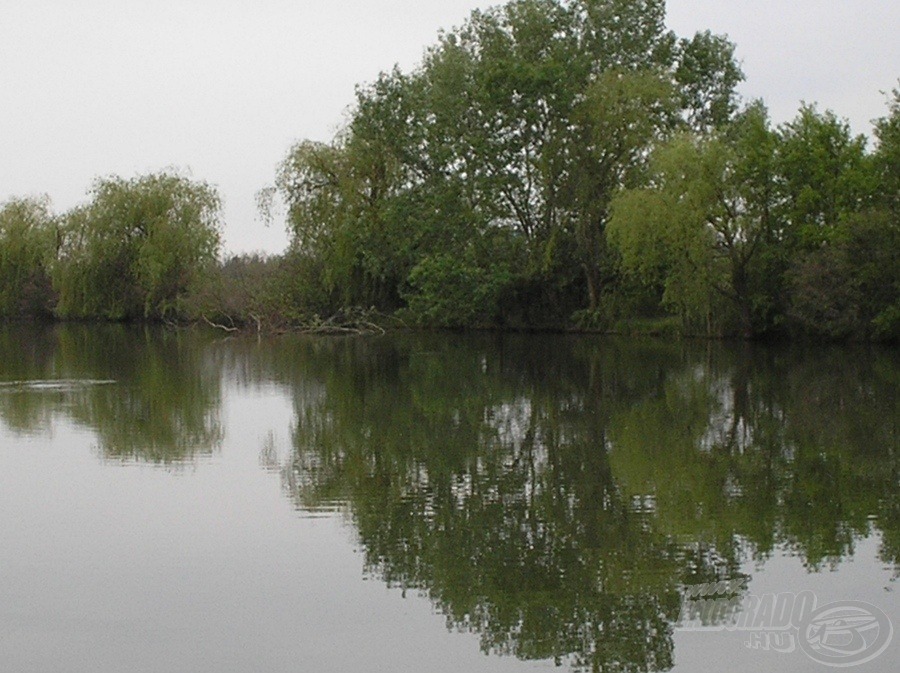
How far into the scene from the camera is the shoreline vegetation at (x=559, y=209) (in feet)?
120

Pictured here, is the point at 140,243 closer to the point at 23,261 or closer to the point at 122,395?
the point at 23,261

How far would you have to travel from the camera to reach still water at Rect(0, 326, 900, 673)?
653 cm

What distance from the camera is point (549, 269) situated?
44.2 m

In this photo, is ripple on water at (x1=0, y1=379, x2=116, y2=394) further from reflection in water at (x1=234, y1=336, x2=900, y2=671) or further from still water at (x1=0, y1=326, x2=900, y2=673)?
reflection in water at (x1=234, y1=336, x2=900, y2=671)

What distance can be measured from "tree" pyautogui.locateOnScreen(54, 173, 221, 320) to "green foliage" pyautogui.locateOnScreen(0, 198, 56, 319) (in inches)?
200

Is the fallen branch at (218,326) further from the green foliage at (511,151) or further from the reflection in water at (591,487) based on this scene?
the reflection in water at (591,487)

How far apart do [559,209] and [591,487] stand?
33782 mm

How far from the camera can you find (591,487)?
11.0 meters

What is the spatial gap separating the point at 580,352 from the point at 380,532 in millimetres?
24045

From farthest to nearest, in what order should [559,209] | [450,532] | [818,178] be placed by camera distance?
[559,209] → [818,178] → [450,532]

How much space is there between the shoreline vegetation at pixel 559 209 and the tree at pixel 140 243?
135 millimetres

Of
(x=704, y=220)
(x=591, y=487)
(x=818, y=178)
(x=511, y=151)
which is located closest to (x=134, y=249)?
(x=511, y=151)

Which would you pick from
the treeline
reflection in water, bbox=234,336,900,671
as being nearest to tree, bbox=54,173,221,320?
the treeline

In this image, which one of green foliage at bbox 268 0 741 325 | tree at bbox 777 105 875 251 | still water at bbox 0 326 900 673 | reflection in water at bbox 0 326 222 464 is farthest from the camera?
green foliage at bbox 268 0 741 325
